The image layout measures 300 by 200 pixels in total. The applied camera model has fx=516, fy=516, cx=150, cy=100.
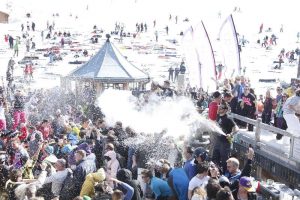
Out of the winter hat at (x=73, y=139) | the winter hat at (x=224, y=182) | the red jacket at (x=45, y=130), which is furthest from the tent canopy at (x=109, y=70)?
the winter hat at (x=224, y=182)

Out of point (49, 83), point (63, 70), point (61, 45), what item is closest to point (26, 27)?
point (61, 45)

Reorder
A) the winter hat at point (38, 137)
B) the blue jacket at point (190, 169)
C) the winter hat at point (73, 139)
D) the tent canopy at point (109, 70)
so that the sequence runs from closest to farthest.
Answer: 1. the blue jacket at point (190, 169)
2. the winter hat at point (73, 139)
3. the winter hat at point (38, 137)
4. the tent canopy at point (109, 70)

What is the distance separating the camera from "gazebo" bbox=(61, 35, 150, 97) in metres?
19.6

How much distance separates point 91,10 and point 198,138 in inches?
2857

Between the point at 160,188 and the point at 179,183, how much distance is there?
0.92ft

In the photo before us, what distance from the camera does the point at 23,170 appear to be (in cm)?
884

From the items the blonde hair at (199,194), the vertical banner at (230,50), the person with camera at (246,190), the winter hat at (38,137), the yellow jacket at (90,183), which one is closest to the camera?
the blonde hair at (199,194)

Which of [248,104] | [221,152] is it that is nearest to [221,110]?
[221,152]

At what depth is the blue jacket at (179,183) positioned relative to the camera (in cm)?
733

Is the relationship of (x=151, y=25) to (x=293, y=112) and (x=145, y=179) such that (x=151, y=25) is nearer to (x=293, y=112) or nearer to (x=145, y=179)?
(x=293, y=112)

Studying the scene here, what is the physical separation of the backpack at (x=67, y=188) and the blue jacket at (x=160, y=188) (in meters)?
1.36

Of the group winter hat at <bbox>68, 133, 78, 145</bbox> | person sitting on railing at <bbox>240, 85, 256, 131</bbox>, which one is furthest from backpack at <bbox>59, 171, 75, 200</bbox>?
person sitting on railing at <bbox>240, 85, 256, 131</bbox>

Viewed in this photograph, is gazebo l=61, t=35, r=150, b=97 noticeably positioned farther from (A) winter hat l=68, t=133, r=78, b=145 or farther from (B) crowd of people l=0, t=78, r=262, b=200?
(A) winter hat l=68, t=133, r=78, b=145

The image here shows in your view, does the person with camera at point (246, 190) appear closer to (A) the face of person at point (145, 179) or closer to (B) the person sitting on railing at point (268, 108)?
(A) the face of person at point (145, 179)
